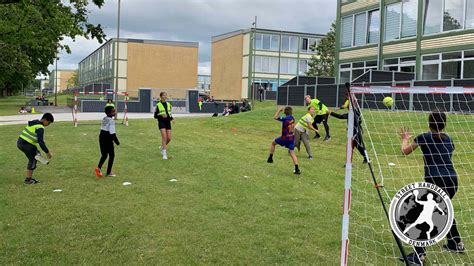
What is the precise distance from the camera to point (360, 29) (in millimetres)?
29922

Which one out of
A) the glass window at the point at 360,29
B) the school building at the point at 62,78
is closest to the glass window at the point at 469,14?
the glass window at the point at 360,29

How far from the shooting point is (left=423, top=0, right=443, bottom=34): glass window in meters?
24.4

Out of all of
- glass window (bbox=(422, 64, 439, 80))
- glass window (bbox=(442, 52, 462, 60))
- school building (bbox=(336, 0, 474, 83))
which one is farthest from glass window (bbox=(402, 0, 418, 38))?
glass window (bbox=(442, 52, 462, 60))

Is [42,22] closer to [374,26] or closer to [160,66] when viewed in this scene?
[374,26]

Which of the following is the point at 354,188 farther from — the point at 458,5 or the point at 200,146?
the point at 458,5

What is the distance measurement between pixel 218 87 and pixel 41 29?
2505 inches

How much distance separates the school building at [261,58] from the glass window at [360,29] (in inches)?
1259

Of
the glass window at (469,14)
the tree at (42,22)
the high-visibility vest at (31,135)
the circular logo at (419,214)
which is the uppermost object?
the glass window at (469,14)

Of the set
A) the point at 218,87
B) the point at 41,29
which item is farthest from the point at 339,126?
the point at 218,87

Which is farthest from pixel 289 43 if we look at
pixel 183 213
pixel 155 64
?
pixel 183 213

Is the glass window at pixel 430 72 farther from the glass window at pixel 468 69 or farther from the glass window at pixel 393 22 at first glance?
the glass window at pixel 393 22

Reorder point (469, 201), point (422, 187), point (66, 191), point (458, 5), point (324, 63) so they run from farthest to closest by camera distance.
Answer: point (324, 63), point (458, 5), point (66, 191), point (469, 201), point (422, 187)

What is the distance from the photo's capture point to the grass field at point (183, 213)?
5168 millimetres

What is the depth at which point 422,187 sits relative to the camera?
4.34 m
